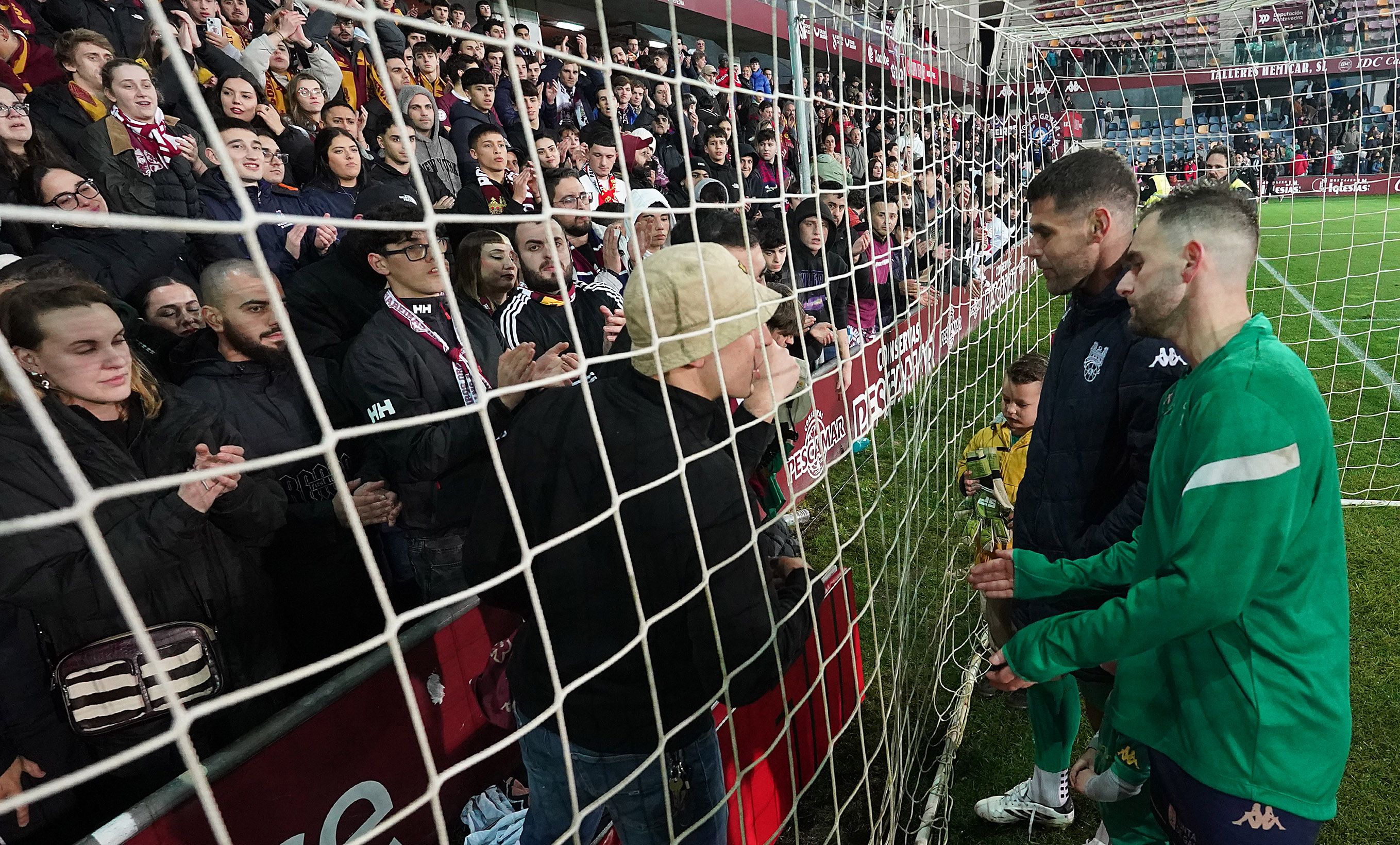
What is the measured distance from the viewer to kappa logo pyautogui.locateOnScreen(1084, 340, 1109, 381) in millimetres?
1912

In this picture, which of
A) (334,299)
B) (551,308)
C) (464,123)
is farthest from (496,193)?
(334,299)

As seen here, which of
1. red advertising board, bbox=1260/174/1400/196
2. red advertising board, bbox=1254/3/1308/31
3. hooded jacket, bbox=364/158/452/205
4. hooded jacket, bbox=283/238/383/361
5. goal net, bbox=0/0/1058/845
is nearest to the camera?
goal net, bbox=0/0/1058/845

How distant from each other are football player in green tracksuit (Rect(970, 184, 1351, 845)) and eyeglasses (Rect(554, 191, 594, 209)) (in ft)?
8.20

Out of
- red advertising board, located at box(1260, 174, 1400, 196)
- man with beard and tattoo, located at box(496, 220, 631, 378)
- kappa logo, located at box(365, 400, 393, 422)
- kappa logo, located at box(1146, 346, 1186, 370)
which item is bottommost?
red advertising board, located at box(1260, 174, 1400, 196)

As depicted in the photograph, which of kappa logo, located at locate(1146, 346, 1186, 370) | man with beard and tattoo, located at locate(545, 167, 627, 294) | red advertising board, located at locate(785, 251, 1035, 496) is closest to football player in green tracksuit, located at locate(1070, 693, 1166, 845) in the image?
kappa logo, located at locate(1146, 346, 1186, 370)

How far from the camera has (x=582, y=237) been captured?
144 inches

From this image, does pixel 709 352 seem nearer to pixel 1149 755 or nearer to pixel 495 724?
pixel 1149 755

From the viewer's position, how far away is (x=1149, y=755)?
161 cm

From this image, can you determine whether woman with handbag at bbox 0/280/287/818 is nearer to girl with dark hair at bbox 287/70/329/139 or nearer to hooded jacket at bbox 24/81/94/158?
hooded jacket at bbox 24/81/94/158

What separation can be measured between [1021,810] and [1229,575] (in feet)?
4.99

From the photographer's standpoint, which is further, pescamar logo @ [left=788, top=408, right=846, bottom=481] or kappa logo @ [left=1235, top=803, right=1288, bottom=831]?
pescamar logo @ [left=788, top=408, right=846, bottom=481]

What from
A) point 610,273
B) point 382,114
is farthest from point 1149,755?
point 382,114

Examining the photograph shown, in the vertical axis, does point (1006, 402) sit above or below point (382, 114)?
below

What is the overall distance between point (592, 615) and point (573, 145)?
453cm
